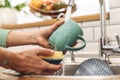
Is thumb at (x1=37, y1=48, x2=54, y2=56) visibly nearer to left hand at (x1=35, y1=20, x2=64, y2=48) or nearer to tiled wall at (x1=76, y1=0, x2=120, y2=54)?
left hand at (x1=35, y1=20, x2=64, y2=48)

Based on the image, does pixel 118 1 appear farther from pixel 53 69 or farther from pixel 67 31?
pixel 53 69

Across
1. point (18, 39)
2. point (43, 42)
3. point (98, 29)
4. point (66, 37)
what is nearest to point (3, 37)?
point (18, 39)

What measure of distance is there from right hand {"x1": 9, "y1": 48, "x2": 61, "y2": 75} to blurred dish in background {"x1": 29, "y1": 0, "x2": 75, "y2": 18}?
2.16ft

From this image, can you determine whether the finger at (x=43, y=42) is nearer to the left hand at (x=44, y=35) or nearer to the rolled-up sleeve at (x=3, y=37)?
the left hand at (x=44, y=35)

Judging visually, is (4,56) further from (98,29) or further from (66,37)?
(98,29)

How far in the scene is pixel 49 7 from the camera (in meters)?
1.29

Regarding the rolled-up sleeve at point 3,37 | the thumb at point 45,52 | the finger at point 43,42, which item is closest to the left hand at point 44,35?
the finger at point 43,42

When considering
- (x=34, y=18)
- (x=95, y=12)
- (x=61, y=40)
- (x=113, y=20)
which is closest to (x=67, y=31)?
(x=61, y=40)

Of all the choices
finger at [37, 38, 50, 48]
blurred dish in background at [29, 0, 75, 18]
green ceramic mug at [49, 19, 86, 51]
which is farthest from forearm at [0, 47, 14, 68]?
blurred dish in background at [29, 0, 75, 18]

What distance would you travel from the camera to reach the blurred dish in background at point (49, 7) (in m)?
1.26

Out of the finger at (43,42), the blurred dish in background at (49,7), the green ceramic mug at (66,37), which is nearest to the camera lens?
the green ceramic mug at (66,37)

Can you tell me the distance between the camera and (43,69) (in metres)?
0.61

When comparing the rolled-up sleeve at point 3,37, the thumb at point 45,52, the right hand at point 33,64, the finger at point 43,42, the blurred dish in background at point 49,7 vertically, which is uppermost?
the blurred dish in background at point 49,7

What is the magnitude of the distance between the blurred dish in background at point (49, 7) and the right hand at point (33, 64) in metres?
0.66
